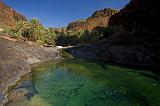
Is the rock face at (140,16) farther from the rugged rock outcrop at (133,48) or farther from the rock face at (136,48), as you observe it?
the rock face at (136,48)

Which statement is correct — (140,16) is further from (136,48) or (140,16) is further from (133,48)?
(136,48)

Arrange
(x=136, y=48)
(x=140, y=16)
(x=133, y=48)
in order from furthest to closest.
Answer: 1. (x=140, y=16)
2. (x=133, y=48)
3. (x=136, y=48)

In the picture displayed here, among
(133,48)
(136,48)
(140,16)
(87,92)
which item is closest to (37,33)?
(140,16)

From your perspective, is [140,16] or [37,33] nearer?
[37,33]

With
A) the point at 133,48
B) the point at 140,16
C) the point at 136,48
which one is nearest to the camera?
the point at 136,48

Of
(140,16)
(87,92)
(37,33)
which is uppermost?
(140,16)

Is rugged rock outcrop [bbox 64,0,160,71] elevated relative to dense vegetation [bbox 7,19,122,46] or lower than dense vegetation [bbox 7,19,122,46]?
lower

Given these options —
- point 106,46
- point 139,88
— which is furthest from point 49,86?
point 106,46

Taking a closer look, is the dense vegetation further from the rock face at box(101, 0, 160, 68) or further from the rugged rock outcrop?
the rock face at box(101, 0, 160, 68)

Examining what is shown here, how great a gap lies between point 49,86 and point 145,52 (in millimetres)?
32985

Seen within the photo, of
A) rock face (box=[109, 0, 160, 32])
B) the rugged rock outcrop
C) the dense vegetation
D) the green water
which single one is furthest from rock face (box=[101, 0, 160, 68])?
the dense vegetation

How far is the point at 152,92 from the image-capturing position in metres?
29.4

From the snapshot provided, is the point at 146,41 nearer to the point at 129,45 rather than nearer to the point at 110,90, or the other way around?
the point at 129,45

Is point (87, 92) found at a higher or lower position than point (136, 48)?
lower
